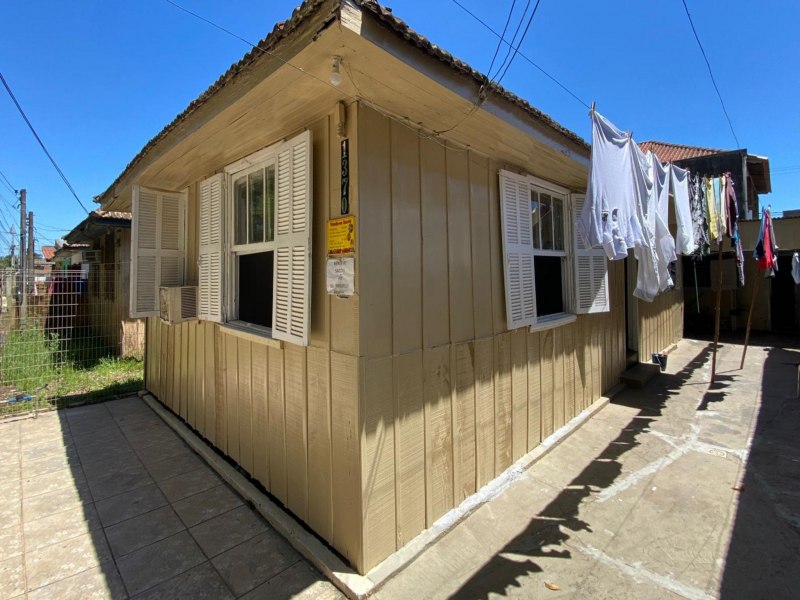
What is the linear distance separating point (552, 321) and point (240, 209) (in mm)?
3300

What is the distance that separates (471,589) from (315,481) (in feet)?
3.80

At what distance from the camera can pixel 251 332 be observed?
10.2 ft

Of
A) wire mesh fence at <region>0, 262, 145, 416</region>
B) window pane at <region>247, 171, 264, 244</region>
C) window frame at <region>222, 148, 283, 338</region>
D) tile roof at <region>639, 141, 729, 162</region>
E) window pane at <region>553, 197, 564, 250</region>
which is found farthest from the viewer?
tile roof at <region>639, 141, 729, 162</region>

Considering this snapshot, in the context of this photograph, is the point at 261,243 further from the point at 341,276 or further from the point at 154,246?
the point at 154,246

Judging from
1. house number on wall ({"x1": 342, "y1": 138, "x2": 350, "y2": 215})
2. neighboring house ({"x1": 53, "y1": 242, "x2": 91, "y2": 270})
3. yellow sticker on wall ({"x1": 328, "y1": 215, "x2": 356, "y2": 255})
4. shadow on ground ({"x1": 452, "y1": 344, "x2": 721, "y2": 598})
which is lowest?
shadow on ground ({"x1": 452, "y1": 344, "x2": 721, "y2": 598})

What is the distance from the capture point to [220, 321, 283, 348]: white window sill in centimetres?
286

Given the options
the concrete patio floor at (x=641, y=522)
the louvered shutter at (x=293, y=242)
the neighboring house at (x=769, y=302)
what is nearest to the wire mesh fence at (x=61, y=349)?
the louvered shutter at (x=293, y=242)

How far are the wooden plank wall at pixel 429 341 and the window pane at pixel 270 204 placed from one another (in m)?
1.13

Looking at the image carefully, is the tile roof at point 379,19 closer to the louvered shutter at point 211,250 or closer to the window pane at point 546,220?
the louvered shutter at point 211,250

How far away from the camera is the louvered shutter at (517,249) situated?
341 centimetres

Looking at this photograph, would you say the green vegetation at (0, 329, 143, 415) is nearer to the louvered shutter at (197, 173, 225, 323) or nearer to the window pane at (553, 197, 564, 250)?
the louvered shutter at (197, 173, 225, 323)

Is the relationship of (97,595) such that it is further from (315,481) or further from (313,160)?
(313,160)

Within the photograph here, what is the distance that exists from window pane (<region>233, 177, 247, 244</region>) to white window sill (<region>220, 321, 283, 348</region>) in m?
0.77

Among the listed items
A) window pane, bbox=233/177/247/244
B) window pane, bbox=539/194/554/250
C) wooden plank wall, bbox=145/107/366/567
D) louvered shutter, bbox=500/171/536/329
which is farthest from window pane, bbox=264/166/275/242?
window pane, bbox=539/194/554/250
